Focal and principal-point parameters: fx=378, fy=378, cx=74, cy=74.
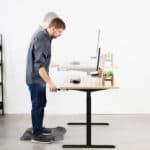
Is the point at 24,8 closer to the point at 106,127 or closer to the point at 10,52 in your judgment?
the point at 10,52

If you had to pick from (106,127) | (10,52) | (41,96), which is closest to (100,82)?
(41,96)

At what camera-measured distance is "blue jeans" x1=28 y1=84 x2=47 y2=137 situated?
384cm

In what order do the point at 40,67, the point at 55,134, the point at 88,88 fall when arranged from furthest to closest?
the point at 55,134 → the point at 40,67 → the point at 88,88

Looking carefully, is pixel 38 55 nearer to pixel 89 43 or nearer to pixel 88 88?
pixel 88 88

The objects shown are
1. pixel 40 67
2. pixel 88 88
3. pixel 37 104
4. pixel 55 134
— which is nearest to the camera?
pixel 88 88

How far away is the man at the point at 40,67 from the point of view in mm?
3672

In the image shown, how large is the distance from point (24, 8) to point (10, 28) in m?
0.34

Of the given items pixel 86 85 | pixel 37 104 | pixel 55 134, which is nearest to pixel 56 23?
pixel 86 85

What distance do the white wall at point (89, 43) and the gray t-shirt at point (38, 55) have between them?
Answer: 1463mm

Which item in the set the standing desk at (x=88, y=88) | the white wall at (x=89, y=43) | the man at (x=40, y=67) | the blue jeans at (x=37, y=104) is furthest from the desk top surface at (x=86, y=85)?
the white wall at (x=89, y=43)

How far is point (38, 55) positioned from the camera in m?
3.67

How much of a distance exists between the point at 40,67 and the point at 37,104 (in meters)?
0.43

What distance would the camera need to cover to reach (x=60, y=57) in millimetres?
5246

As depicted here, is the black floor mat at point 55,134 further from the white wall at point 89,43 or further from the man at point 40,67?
the white wall at point 89,43
